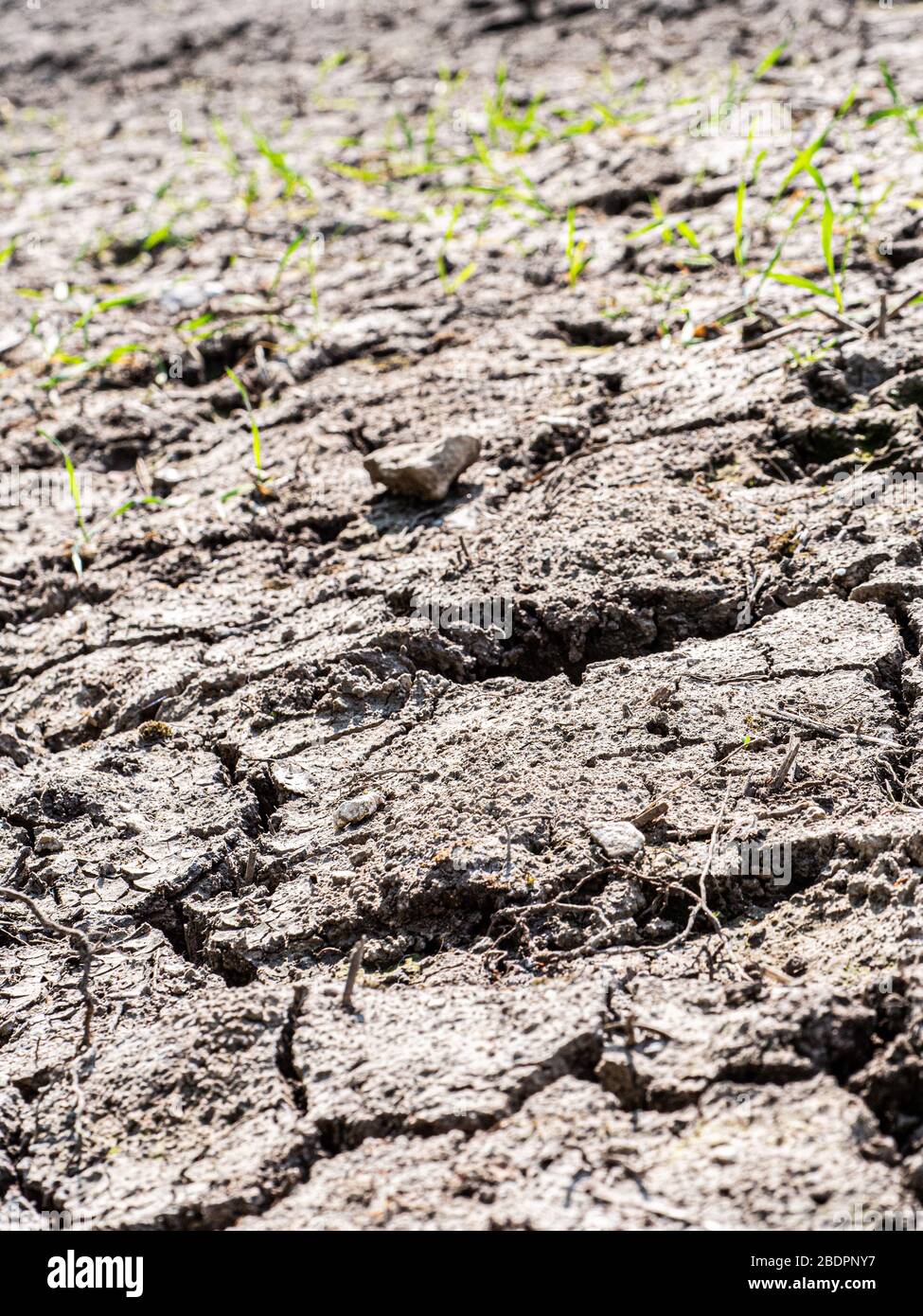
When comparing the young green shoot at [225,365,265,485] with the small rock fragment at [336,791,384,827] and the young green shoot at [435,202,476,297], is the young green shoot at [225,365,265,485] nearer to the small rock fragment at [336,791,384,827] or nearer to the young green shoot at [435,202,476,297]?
the young green shoot at [435,202,476,297]

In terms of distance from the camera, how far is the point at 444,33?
4887 millimetres

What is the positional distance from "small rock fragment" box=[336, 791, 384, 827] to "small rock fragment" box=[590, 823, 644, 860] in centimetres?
36

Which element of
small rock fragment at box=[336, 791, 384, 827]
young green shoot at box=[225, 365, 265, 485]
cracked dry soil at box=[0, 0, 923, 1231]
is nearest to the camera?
cracked dry soil at box=[0, 0, 923, 1231]

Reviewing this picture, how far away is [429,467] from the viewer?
7.64ft

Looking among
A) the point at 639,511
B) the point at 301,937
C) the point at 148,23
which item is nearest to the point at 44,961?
the point at 301,937

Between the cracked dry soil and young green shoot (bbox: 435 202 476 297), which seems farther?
young green shoot (bbox: 435 202 476 297)

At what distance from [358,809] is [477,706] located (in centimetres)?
28

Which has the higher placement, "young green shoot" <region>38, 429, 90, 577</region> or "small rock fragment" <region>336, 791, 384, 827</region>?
"young green shoot" <region>38, 429, 90, 577</region>

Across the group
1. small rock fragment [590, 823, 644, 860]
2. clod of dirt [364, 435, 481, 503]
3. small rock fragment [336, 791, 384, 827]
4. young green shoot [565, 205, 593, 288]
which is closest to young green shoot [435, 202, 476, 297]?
young green shoot [565, 205, 593, 288]

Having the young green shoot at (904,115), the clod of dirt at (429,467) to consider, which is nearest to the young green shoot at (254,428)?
the clod of dirt at (429,467)

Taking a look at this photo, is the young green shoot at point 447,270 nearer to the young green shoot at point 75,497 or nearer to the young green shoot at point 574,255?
the young green shoot at point 574,255

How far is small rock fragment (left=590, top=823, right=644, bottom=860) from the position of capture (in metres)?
1.62

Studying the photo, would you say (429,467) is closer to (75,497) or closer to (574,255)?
(75,497)

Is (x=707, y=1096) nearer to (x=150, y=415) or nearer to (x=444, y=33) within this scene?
(x=150, y=415)
